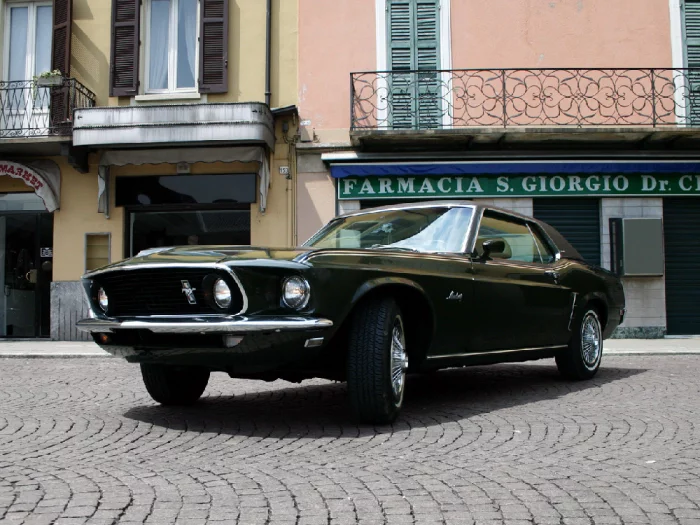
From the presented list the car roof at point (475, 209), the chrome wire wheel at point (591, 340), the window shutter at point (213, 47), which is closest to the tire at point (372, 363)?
the car roof at point (475, 209)

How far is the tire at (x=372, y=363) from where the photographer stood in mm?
4516

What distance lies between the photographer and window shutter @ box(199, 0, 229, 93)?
15.7 m

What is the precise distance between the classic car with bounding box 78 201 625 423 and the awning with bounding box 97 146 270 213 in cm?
922

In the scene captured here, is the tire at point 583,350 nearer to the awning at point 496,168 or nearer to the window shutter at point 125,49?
the awning at point 496,168

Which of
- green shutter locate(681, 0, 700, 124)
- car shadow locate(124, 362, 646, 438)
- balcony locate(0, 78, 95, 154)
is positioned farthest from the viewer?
A: green shutter locate(681, 0, 700, 124)

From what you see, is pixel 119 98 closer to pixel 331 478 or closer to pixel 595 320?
pixel 595 320

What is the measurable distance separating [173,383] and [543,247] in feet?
11.5

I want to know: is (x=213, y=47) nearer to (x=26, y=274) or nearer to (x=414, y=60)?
(x=414, y=60)

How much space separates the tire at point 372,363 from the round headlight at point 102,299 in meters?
1.61

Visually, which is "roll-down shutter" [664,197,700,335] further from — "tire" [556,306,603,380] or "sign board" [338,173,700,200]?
"tire" [556,306,603,380]

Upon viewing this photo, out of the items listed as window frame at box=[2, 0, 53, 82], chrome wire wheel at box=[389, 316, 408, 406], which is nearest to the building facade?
window frame at box=[2, 0, 53, 82]

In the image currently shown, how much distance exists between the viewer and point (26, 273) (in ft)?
52.9

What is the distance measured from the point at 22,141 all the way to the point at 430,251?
11963mm

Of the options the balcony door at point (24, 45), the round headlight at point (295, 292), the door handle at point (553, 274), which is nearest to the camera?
the round headlight at point (295, 292)
